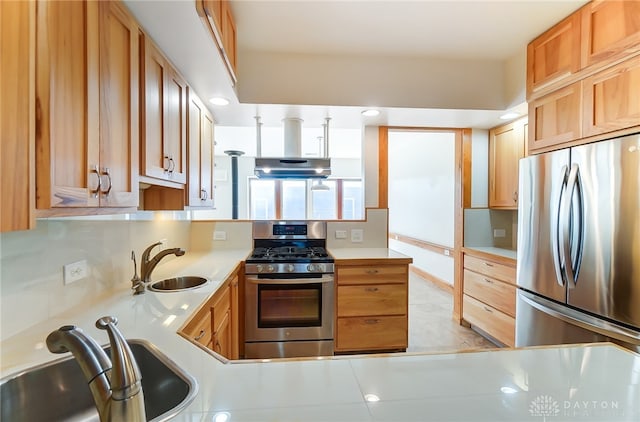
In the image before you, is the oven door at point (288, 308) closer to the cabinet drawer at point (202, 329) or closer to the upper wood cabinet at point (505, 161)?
the cabinet drawer at point (202, 329)

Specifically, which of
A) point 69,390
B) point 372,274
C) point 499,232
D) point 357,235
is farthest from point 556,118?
point 69,390

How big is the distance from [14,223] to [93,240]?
849 mm

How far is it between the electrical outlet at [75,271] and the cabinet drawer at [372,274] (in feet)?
5.57

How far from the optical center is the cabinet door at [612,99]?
1.54 meters

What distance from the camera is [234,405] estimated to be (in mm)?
676

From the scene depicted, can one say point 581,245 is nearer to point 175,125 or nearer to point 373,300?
point 373,300

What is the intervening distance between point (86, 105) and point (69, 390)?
35.5 inches

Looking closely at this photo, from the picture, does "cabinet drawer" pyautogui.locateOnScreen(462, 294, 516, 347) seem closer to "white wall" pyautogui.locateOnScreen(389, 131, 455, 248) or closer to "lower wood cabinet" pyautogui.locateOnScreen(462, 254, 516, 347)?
"lower wood cabinet" pyautogui.locateOnScreen(462, 254, 516, 347)

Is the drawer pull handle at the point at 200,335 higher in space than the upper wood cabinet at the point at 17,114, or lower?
lower

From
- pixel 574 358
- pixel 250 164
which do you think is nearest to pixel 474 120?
pixel 574 358

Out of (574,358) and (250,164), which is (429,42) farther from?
(250,164)

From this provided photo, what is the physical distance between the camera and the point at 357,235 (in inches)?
123

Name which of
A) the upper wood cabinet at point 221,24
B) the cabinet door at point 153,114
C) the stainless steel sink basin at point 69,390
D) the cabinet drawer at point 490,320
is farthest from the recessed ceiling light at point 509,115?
the stainless steel sink basin at point 69,390

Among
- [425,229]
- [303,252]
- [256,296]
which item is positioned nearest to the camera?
[256,296]
